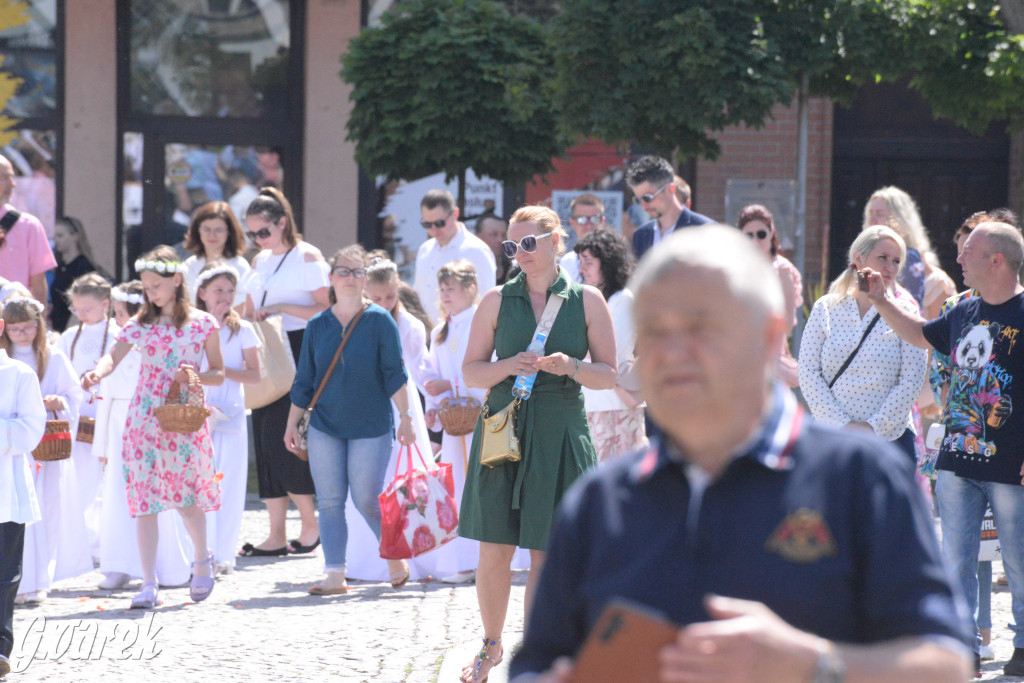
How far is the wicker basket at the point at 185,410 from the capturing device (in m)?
7.13

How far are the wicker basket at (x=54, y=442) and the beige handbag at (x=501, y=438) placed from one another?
2734mm

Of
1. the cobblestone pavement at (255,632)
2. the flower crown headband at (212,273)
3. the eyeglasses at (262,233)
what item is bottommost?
the cobblestone pavement at (255,632)

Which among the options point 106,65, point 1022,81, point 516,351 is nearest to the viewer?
Answer: point 516,351

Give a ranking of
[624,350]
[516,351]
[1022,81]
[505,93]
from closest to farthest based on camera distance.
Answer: [516,351], [624,350], [1022,81], [505,93]

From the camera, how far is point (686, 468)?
1.92 metres

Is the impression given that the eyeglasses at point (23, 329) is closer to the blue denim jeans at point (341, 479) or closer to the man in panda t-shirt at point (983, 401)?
the blue denim jeans at point (341, 479)

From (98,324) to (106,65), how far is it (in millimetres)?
6436

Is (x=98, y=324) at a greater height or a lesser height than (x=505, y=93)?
lesser

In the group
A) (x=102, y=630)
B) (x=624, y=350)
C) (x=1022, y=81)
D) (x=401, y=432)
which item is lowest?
(x=102, y=630)

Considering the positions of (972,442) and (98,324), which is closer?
(972,442)

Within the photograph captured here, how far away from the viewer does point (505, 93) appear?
→ 36.1ft

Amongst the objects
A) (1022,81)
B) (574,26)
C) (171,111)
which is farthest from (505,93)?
(171,111)

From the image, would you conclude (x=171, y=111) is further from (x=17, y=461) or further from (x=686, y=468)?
(x=686, y=468)

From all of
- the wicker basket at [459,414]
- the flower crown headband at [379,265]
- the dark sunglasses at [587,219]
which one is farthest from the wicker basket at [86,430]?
the dark sunglasses at [587,219]
